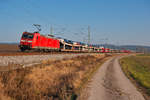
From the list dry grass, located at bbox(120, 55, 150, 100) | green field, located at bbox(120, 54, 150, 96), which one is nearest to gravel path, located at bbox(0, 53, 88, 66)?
dry grass, located at bbox(120, 55, 150, 100)

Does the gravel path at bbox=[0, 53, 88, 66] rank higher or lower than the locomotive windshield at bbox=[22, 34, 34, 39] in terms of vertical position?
lower

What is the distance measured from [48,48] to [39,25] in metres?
6.63

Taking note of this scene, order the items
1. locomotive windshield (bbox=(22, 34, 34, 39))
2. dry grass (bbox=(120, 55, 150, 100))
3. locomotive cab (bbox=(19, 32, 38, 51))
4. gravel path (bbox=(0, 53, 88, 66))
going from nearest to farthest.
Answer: dry grass (bbox=(120, 55, 150, 100)) < gravel path (bbox=(0, 53, 88, 66)) < locomotive cab (bbox=(19, 32, 38, 51)) < locomotive windshield (bbox=(22, 34, 34, 39))

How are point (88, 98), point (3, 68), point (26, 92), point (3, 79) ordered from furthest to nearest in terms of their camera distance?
1. point (3, 68)
2. point (3, 79)
3. point (88, 98)
4. point (26, 92)

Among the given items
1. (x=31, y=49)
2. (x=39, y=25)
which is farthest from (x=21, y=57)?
(x=39, y=25)

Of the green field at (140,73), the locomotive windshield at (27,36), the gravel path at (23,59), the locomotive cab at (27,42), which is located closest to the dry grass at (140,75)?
the green field at (140,73)

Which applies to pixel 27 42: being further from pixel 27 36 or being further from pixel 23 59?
pixel 23 59

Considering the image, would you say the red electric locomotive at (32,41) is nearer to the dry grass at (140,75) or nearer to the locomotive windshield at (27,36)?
the locomotive windshield at (27,36)

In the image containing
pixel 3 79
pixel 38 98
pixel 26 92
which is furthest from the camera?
pixel 3 79

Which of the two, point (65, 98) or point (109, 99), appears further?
point (109, 99)

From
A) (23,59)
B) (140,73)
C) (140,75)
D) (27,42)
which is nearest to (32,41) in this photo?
(27,42)

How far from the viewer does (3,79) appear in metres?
10.1

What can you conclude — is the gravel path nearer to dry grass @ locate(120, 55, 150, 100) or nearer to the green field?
dry grass @ locate(120, 55, 150, 100)

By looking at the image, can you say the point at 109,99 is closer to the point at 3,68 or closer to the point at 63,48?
the point at 3,68
